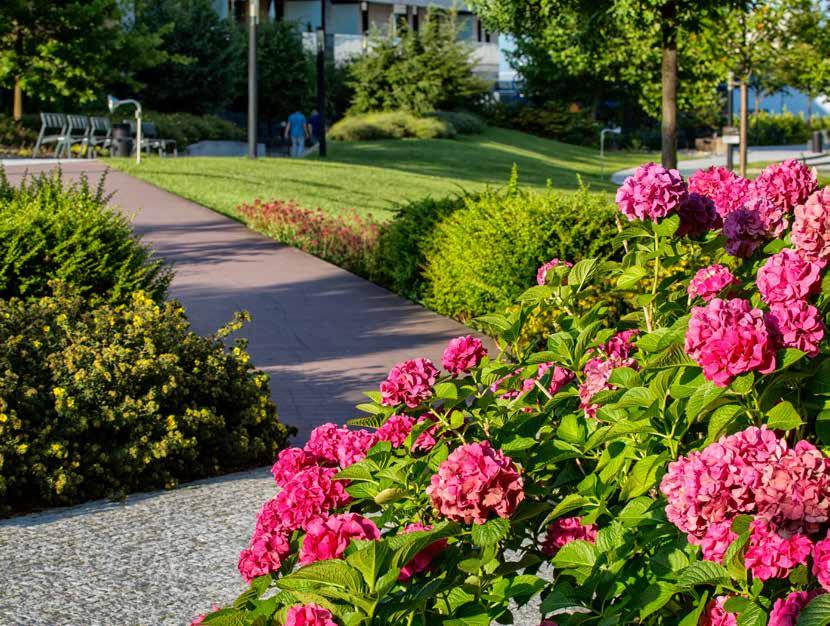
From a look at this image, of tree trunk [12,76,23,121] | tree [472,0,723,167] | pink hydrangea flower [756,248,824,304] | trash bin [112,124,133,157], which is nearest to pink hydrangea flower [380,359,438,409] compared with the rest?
pink hydrangea flower [756,248,824,304]

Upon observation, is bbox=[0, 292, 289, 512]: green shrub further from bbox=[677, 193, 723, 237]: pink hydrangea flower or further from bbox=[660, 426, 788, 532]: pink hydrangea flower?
bbox=[660, 426, 788, 532]: pink hydrangea flower

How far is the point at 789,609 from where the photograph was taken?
2.02 metres

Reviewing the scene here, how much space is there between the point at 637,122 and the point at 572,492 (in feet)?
189

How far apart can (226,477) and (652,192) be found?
11.6ft

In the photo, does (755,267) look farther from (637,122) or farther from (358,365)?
(637,122)

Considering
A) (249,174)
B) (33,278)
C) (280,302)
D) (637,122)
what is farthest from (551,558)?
(637,122)

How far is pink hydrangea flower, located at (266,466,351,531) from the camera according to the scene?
92.9 inches

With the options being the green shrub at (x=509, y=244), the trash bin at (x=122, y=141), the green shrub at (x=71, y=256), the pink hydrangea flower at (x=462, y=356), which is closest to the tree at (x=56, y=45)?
the trash bin at (x=122, y=141)

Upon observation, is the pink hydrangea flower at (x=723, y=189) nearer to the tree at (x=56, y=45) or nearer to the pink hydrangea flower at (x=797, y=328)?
the pink hydrangea flower at (x=797, y=328)

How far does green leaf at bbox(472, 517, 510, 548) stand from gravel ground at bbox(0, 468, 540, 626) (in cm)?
202

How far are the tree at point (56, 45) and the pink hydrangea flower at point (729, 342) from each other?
102ft

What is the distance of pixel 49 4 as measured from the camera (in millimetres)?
31562

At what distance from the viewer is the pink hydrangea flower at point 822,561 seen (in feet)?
6.49

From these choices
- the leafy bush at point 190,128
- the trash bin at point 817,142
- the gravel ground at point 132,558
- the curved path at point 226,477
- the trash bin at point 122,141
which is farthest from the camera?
the trash bin at point 817,142
